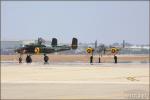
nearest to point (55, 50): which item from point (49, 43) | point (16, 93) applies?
point (49, 43)

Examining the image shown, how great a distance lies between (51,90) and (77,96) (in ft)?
9.62

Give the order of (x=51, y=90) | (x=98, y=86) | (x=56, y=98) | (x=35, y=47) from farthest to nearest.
Result: (x=35, y=47)
(x=98, y=86)
(x=51, y=90)
(x=56, y=98)

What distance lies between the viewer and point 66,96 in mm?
23250

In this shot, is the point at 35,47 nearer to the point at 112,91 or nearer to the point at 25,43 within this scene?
the point at 25,43

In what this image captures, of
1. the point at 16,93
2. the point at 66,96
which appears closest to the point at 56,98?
the point at 66,96

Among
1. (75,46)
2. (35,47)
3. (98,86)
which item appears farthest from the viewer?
(75,46)

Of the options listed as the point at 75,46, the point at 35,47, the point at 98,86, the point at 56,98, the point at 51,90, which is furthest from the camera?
the point at 75,46

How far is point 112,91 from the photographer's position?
84.5 ft

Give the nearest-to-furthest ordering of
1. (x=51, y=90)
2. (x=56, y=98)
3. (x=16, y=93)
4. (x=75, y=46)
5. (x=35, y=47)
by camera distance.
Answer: (x=56, y=98) → (x=16, y=93) → (x=51, y=90) → (x=35, y=47) → (x=75, y=46)

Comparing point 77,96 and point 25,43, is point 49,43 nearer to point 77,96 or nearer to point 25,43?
point 25,43

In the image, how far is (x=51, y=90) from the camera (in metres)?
25.9

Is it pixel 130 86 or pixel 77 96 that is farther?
pixel 130 86

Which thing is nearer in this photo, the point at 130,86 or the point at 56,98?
the point at 56,98

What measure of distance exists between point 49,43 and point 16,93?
166 feet
